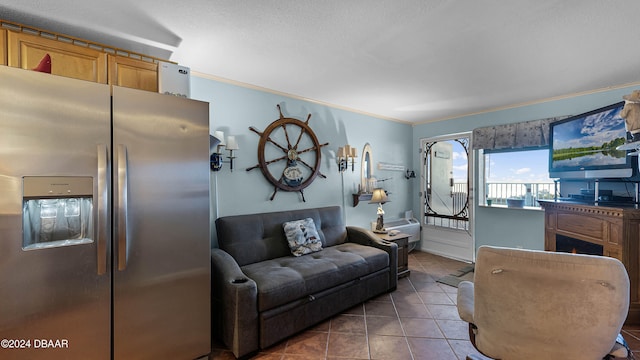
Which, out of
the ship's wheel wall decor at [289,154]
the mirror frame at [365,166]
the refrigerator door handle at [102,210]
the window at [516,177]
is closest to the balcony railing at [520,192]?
the window at [516,177]

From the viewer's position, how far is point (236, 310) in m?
1.95

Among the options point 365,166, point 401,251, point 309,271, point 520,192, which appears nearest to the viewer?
point 309,271

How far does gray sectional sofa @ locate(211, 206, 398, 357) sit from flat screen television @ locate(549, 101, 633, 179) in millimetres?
2250

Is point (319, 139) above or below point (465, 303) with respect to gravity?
above

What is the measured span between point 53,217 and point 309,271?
1801 mm

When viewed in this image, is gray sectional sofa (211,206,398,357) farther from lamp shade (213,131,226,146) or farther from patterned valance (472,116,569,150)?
patterned valance (472,116,569,150)

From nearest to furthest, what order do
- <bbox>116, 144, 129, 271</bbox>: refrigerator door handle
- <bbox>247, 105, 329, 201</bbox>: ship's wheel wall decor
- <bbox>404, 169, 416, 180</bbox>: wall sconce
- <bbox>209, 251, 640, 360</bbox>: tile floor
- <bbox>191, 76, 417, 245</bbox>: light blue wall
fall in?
<bbox>116, 144, 129, 271</bbox>: refrigerator door handle → <bbox>209, 251, 640, 360</bbox>: tile floor → <bbox>191, 76, 417, 245</bbox>: light blue wall → <bbox>247, 105, 329, 201</bbox>: ship's wheel wall decor → <bbox>404, 169, 416, 180</bbox>: wall sconce

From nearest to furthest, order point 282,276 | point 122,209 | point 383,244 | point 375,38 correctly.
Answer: point 122,209, point 375,38, point 282,276, point 383,244

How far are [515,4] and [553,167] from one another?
2.52 m

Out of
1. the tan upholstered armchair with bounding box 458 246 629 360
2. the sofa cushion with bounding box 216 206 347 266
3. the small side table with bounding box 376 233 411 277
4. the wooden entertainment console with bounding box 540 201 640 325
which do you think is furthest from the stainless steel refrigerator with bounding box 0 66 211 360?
the wooden entertainment console with bounding box 540 201 640 325

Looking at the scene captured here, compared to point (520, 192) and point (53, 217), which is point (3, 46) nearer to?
point (53, 217)

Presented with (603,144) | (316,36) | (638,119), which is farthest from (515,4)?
(603,144)

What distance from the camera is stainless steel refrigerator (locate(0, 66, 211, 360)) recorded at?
4.50 ft

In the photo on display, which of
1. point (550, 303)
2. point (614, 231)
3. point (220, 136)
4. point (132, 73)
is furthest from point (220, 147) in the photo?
point (614, 231)
